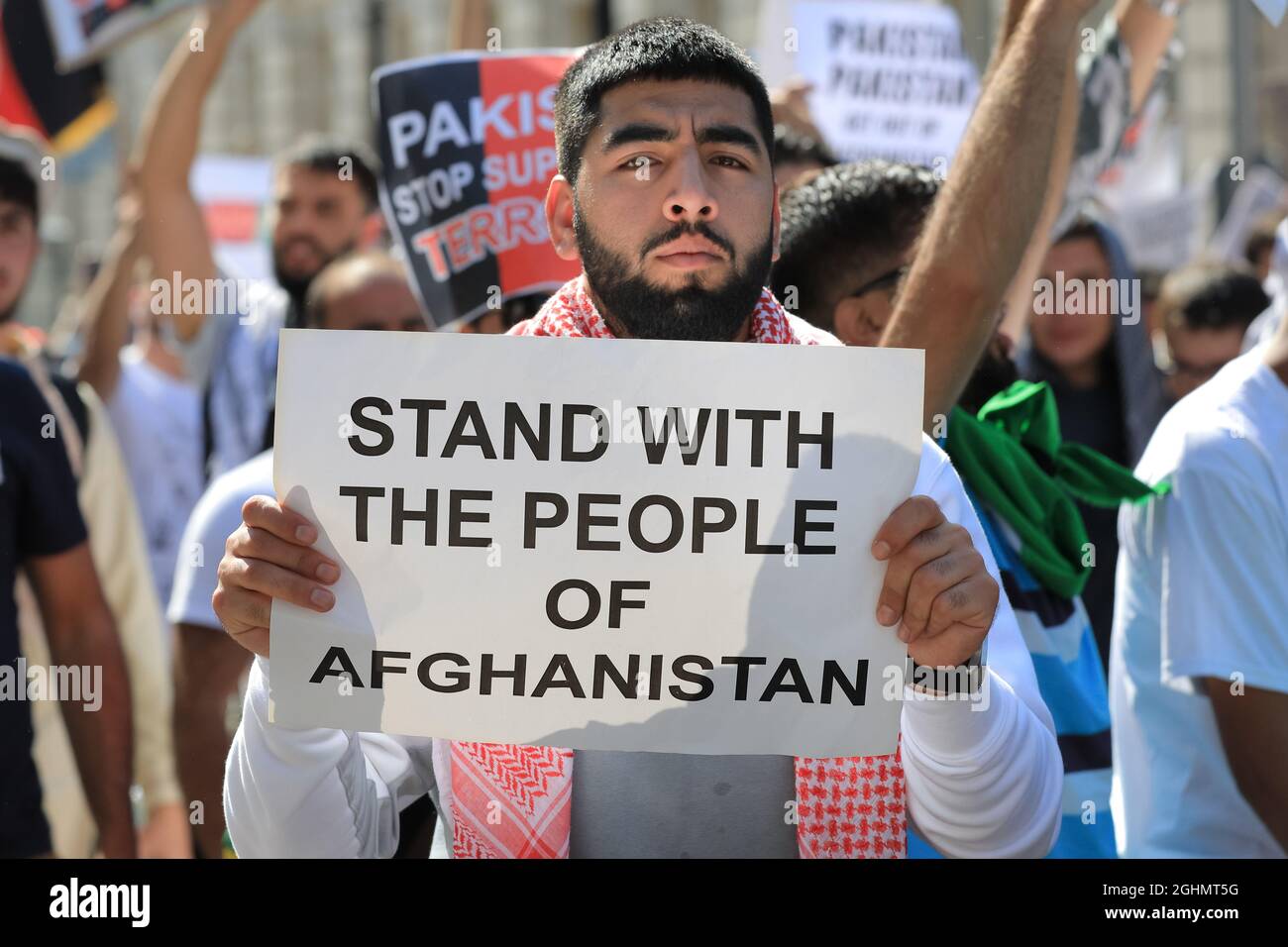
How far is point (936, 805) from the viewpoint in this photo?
2059 millimetres

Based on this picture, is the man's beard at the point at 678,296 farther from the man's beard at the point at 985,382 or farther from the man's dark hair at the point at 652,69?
the man's beard at the point at 985,382

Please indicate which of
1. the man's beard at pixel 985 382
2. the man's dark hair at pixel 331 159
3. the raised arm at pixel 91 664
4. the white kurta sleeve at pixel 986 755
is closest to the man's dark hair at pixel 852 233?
the man's beard at pixel 985 382

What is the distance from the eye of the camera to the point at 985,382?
311 centimetres

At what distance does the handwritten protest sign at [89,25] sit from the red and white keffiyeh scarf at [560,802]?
4.08 m

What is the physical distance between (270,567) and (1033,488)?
143 cm

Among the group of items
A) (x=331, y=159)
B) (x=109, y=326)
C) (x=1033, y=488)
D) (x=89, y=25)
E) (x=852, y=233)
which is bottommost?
(x=1033, y=488)

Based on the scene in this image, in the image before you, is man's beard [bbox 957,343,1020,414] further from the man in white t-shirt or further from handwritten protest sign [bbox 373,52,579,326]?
handwritten protest sign [bbox 373,52,579,326]

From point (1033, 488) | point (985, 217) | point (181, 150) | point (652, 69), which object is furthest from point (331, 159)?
point (652, 69)

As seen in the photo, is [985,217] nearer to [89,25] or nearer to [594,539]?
[594,539]

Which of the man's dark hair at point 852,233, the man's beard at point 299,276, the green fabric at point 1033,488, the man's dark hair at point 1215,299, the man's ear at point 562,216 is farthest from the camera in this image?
the man's beard at point 299,276

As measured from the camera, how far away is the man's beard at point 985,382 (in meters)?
3.09
